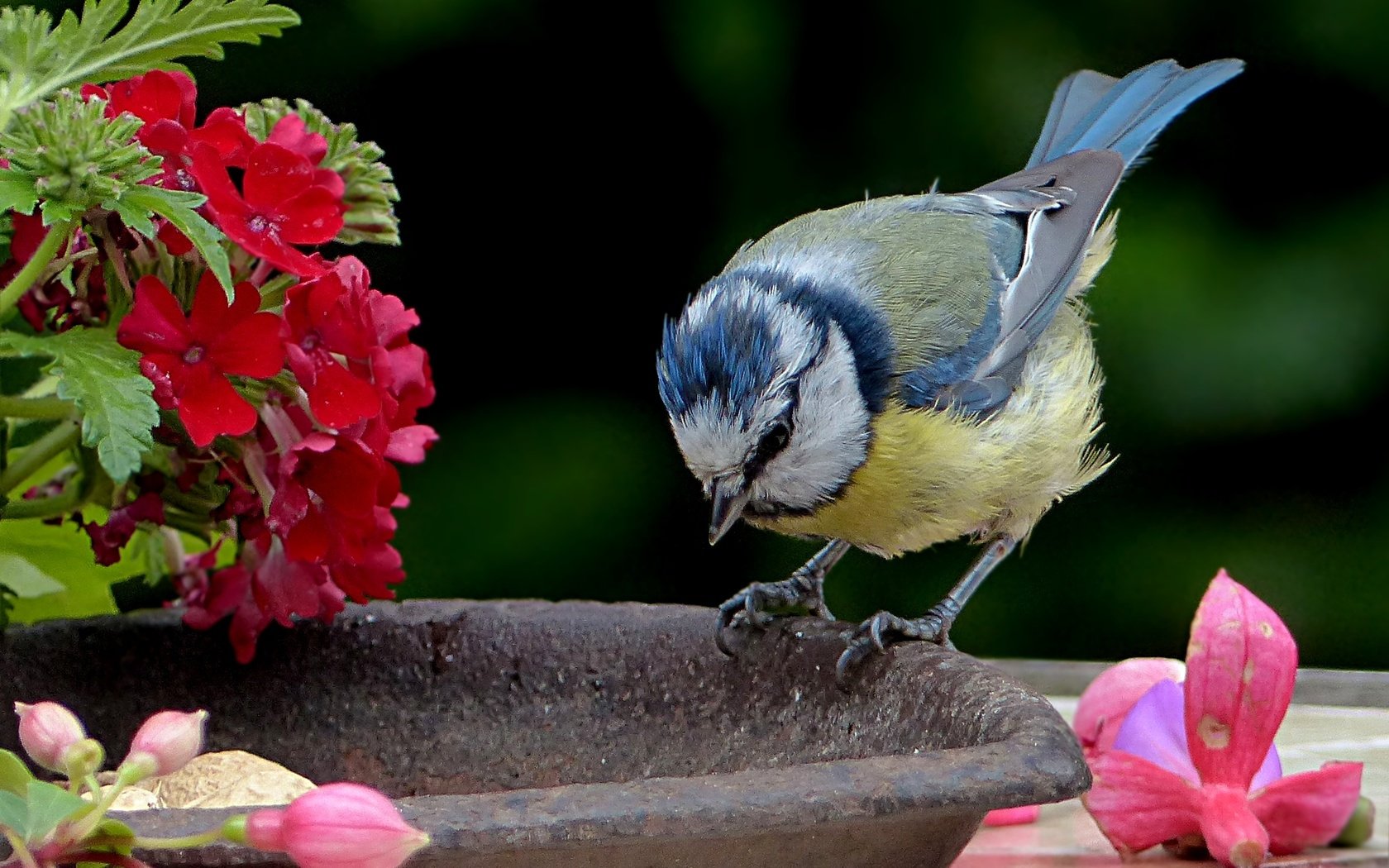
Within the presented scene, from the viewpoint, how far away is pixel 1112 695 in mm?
1240

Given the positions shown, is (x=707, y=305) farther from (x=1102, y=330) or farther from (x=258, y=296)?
(x=1102, y=330)

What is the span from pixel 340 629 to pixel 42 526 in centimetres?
24

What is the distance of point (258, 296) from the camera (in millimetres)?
929

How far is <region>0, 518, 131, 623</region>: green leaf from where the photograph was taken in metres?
1.18

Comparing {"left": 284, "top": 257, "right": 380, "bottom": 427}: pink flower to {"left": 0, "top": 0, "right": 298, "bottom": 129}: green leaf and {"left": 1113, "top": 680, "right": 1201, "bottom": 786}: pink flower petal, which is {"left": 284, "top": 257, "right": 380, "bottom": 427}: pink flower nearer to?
{"left": 0, "top": 0, "right": 298, "bottom": 129}: green leaf

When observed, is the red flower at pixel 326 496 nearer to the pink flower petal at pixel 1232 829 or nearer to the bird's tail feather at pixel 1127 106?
the pink flower petal at pixel 1232 829

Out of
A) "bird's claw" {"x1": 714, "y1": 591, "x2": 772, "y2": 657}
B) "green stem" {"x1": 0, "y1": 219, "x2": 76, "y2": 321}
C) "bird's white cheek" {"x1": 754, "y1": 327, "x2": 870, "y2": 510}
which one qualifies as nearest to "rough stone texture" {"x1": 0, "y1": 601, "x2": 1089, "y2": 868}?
"bird's claw" {"x1": 714, "y1": 591, "x2": 772, "y2": 657}

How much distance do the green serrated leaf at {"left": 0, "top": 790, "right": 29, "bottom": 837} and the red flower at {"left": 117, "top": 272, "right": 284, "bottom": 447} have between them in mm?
326

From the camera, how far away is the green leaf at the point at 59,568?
1.18 metres

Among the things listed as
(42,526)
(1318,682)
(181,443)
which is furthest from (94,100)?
(1318,682)

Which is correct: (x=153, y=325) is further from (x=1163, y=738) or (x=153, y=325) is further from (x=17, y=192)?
(x=1163, y=738)

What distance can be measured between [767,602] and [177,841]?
2.76ft

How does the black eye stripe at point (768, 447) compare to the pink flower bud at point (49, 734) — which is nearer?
the pink flower bud at point (49, 734)

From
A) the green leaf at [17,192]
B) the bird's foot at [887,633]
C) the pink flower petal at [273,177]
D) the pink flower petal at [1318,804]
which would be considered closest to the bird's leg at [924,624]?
the bird's foot at [887,633]
